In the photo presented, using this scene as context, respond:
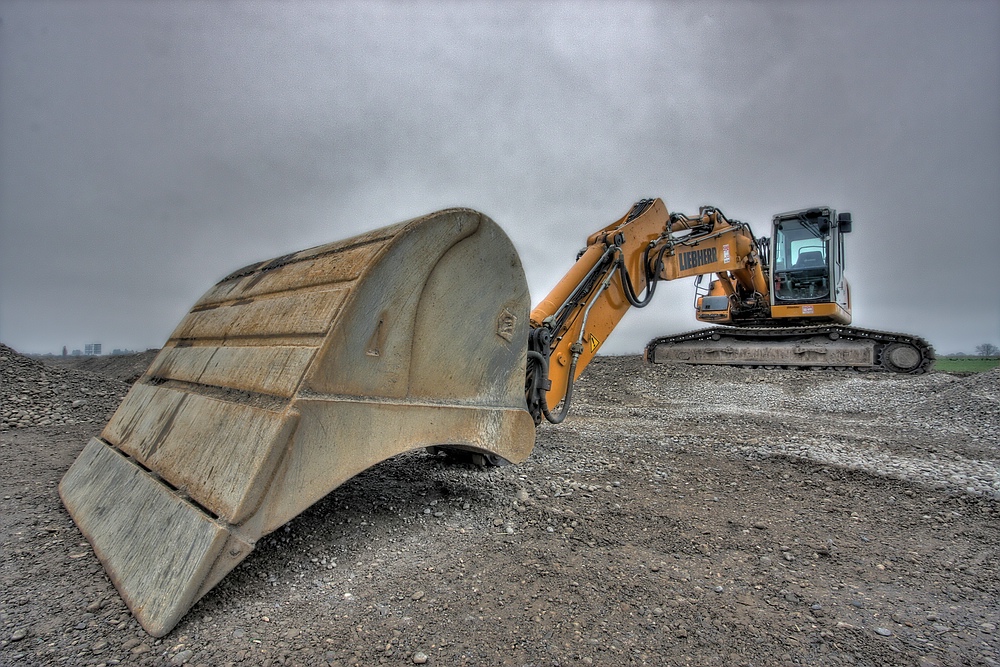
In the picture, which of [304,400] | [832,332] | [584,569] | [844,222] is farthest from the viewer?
[832,332]

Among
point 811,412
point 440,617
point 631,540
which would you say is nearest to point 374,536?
point 440,617

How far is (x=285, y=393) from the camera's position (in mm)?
2068

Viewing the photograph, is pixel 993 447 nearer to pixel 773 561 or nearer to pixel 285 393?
pixel 773 561

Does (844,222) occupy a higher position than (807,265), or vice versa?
(844,222)

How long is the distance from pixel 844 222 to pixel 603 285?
8226 mm

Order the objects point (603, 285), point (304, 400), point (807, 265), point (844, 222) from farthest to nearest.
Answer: point (807, 265)
point (844, 222)
point (603, 285)
point (304, 400)

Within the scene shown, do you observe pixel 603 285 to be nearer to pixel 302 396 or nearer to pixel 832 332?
pixel 302 396

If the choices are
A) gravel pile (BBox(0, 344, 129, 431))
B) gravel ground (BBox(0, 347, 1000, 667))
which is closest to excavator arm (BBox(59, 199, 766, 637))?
gravel ground (BBox(0, 347, 1000, 667))

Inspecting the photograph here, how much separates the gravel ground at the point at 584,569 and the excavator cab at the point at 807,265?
6.24 meters

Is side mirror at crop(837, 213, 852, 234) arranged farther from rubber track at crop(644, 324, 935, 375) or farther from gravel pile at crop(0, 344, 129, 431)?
gravel pile at crop(0, 344, 129, 431)

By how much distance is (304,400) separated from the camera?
2.03 m

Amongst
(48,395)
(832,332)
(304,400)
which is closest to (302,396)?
(304,400)

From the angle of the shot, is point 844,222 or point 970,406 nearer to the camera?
point 970,406

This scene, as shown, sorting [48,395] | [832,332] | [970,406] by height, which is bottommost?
[48,395]
